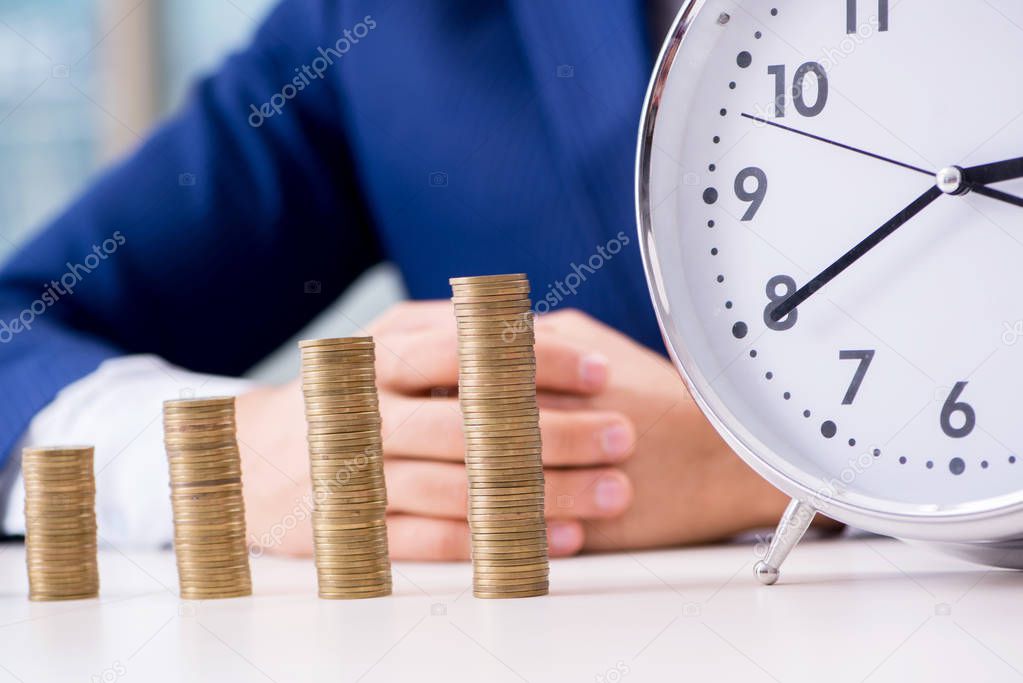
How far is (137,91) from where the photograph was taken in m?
4.13

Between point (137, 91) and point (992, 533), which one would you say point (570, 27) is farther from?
point (137, 91)

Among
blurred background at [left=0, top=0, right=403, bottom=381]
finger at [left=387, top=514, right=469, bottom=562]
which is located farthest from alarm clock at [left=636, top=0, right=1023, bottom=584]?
blurred background at [left=0, top=0, right=403, bottom=381]

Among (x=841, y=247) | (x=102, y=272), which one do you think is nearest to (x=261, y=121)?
(x=102, y=272)

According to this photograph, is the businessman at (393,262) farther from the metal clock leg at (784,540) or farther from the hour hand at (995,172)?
the hour hand at (995,172)

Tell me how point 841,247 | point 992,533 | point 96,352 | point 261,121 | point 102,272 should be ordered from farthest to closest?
point 261,121 → point 102,272 → point 96,352 → point 841,247 → point 992,533

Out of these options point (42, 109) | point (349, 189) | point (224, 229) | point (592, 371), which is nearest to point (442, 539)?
point (592, 371)

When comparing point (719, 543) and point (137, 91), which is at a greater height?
point (137, 91)

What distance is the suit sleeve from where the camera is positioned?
2.00 meters

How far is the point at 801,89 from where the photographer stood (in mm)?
888

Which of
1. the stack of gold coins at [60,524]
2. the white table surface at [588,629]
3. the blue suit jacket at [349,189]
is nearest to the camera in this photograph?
the white table surface at [588,629]

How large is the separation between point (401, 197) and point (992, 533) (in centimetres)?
144

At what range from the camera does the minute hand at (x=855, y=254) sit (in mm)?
837

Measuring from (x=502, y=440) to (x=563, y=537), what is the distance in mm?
294

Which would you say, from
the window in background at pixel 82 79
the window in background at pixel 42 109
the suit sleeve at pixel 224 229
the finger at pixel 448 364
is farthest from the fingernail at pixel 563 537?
the window in background at pixel 42 109
